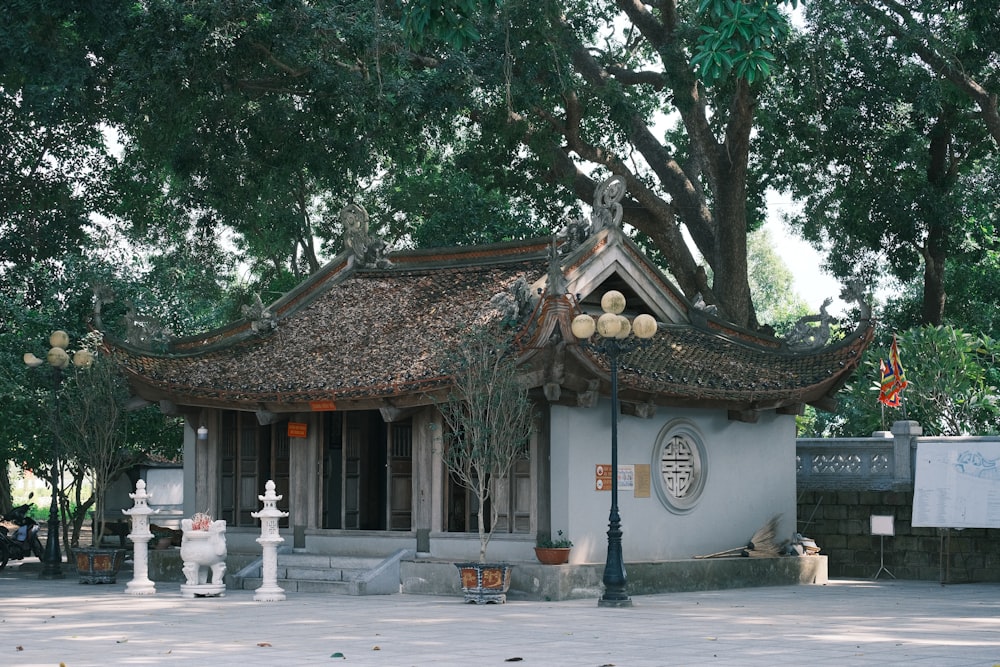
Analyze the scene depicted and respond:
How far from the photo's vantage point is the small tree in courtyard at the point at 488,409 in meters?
18.0

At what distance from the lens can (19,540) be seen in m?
25.5

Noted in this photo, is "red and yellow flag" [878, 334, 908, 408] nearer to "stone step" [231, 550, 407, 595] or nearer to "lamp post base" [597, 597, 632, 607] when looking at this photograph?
"stone step" [231, 550, 407, 595]

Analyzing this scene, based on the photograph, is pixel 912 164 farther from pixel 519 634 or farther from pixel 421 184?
pixel 519 634

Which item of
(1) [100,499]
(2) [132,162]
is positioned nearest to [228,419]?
(1) [100,499]

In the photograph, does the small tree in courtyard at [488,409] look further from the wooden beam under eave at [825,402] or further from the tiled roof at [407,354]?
the wooden beam under eave at [825,402]

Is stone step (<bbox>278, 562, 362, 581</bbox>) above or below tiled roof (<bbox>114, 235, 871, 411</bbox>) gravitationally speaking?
below

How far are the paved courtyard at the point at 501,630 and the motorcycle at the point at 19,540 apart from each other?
4.49m

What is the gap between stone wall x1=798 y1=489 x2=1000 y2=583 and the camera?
75.5 feet

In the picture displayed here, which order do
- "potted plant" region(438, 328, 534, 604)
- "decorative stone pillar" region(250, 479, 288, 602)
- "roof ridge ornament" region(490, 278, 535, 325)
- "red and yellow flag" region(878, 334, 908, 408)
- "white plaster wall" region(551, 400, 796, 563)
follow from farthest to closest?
"red and yellow flag" region(878, 334, 908, 408) → "roof ridge ornament" region(490, 278, 535, 325) → "white plaster wall" region(551, 400, 796, 563) → "decorative stone pillar" region(250, 479, 288, 602) → "potted plant" region(438, 328, 534, 604)

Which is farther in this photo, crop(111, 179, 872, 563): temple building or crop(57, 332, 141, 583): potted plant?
crop(57, 332, 141, 583): potted plant

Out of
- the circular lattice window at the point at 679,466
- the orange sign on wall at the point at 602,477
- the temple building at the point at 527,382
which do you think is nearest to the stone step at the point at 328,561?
the temple building at the point at 527,382

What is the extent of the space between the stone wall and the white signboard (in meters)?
0.95

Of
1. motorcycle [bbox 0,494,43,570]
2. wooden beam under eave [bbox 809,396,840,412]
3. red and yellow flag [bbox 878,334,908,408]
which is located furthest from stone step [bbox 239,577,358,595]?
red and yellow flag [bbox 878,334,908,408]

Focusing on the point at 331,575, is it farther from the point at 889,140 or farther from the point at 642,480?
the point at 889,140
